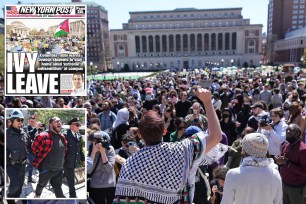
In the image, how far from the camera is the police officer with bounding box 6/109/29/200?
9.62ft

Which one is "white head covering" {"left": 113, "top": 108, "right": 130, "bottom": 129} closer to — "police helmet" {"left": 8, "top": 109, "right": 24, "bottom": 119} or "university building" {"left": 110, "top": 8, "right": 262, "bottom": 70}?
"police helmet" {"left": 8, "top": 109, "right": 24, "bottom": 119}

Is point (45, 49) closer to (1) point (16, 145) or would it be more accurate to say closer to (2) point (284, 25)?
(1) point (16, 145)

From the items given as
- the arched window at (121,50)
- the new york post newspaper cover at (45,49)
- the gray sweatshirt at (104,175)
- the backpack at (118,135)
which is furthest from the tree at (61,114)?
the arched window at (121,50)

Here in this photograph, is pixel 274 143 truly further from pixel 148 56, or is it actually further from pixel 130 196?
pixel 148 56

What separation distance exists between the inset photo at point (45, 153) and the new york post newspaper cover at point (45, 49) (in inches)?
12.9

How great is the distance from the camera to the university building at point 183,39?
10344cm

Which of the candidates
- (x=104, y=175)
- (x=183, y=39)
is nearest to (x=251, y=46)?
(x=183, y=39)

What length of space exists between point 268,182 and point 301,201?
1.94 meters

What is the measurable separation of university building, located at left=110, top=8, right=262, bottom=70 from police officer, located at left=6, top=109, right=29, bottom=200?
330 ft

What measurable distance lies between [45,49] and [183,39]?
10754 cm

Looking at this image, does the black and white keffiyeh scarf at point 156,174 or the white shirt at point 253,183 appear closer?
the black and white keffiyeh scarf at point 156,174

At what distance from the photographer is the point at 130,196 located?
2.07m

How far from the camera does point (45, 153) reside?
297 centimetres

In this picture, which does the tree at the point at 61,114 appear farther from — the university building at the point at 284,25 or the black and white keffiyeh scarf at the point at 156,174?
the university building at the point at 284,25
